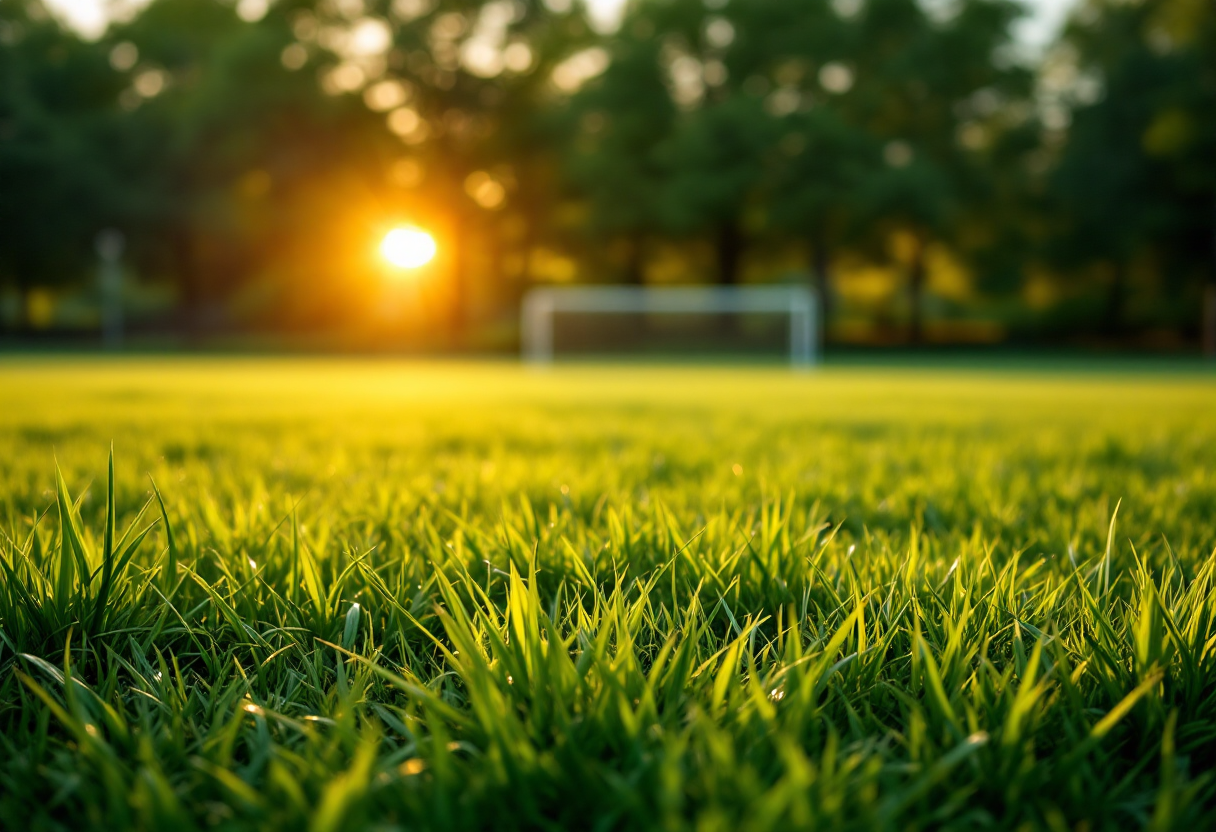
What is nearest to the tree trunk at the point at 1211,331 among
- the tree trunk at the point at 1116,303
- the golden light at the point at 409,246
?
the tree trunk at the point at 1116,303

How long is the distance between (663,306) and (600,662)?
27.5 meters

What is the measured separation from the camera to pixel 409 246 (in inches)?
1282

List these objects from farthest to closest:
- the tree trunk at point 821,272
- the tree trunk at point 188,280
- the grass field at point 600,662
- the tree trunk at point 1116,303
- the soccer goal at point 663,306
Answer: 1. the tree trunk at point 188,280
2. the tree trunk at point 1116,303
3. the tree trunk at point 821,272
4. the soccer goal at point 663,306
5. the grass field at point 600,662

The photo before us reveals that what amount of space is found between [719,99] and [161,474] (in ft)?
98.9

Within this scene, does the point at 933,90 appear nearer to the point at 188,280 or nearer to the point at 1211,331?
the point at 1211,331

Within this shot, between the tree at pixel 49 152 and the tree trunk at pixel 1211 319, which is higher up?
the tree at pixel 49 152

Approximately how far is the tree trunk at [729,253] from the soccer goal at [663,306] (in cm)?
36

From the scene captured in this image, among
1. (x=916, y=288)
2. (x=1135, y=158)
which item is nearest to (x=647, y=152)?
(x=916, y=288)

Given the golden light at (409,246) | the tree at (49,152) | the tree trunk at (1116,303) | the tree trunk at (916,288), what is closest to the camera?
the tree at (49,152)

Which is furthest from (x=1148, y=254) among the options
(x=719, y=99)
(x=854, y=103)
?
(x=719, y=99)

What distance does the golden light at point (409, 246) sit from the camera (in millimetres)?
32062

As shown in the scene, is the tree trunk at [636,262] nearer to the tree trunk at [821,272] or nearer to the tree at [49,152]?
the tree trunk at [821,272]

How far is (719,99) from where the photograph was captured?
30656mm

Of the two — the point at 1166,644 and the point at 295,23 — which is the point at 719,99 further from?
the point at 1166,644
